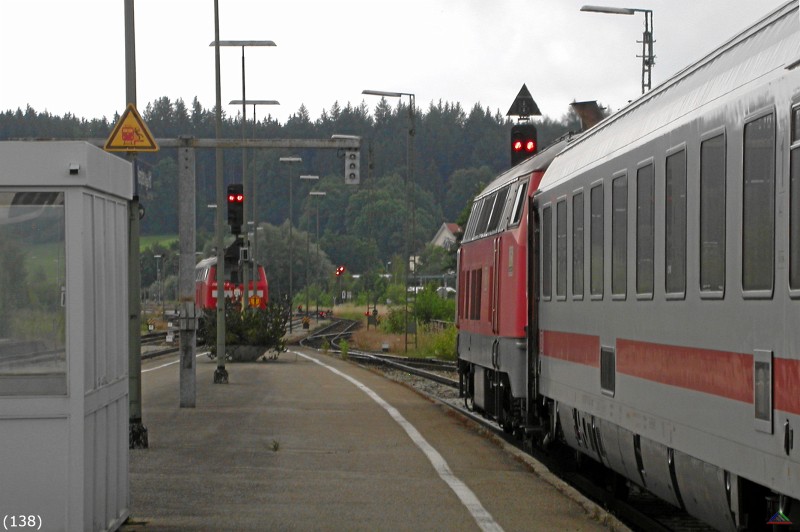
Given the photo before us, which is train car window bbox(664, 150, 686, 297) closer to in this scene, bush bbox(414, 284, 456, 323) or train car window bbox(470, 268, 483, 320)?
train car window bbox(470, 268, 483, 320)

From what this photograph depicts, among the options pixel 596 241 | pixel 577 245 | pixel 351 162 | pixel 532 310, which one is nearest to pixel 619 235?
pixel 596 241

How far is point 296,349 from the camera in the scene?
61469 mm

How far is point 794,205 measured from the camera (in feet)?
24.8

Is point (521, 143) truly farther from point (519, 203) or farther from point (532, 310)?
point (532, 310)

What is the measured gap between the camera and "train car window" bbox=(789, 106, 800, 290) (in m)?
7.48

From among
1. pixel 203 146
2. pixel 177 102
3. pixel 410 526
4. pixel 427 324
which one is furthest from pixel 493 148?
pixel 410 526

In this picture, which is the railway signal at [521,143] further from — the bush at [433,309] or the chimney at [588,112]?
the bush at [433,309]

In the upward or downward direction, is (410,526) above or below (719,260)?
below

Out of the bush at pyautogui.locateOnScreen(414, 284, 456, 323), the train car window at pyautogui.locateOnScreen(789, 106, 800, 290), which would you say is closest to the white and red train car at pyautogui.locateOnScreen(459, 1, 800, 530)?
the train car window at pyautogui.locateOnScreen(789, 106, 800, 290)

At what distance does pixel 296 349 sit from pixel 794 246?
54.4 m

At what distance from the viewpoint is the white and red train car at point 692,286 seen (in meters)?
7.85

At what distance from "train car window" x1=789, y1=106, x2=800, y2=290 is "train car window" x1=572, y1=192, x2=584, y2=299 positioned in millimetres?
6360

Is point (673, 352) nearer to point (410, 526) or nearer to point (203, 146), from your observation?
point (410, 526)

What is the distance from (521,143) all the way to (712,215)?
1318cm
